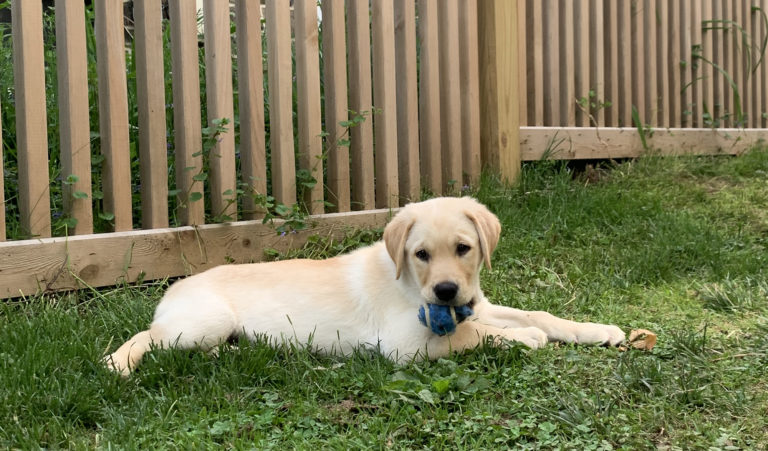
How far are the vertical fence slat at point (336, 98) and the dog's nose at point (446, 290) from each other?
1.93 meters

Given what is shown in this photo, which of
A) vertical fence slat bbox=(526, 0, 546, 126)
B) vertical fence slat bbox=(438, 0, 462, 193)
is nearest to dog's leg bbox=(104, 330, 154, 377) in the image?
vertical fence slat bbox=(438, 0, 462, 193)

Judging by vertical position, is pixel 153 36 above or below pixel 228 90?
above

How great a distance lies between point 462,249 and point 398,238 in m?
0.28

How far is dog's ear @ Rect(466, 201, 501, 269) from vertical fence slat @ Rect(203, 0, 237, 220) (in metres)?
1.64

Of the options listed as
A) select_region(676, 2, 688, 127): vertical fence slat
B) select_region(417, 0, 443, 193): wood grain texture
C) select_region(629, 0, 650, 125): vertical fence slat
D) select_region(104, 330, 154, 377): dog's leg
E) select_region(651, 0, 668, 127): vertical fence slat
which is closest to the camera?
select_region(104, 330, 154, 377): dog's leg

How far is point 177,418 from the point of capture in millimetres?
2600

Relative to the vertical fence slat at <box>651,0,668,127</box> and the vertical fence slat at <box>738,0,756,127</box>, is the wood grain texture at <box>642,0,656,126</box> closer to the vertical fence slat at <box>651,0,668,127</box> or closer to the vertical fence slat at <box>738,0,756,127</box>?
the vertical fence slat at <box>651,0,668,127</box>

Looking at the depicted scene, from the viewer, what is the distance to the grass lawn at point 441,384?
94.9 inches

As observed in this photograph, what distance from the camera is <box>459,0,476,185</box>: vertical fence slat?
569cm

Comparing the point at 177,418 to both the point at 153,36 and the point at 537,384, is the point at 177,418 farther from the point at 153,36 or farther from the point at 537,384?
the point at 153,36

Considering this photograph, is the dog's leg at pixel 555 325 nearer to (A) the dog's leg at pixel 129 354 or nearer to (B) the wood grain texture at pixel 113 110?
(A) the dog's leg at pixel 129 354

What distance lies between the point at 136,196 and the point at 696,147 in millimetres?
5252

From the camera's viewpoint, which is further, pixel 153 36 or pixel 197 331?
pixel 153 36

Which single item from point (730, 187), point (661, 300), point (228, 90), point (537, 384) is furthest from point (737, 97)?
point (537, 384)
